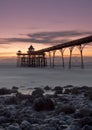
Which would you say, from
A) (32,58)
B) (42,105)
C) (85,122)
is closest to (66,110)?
(42,105)

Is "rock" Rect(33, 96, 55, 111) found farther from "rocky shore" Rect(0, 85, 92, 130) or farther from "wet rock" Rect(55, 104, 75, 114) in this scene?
"wet rock" Rect(55, 104, 75, 114)

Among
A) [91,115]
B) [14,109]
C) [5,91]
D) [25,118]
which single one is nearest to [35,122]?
[25,118]

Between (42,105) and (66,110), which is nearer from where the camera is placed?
(66,110)

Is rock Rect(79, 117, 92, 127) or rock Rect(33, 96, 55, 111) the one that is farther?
rock Rect(33, 96, 55, 111)

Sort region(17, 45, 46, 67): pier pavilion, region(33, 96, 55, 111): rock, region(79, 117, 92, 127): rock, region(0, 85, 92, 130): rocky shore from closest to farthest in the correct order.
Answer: region(0, 85, 92, 130): rocky shore, region(79, 117, 92, 127): rock, region(33, 96, 55, 111): rock, region(17, 45, 46, 67): pier pavilion

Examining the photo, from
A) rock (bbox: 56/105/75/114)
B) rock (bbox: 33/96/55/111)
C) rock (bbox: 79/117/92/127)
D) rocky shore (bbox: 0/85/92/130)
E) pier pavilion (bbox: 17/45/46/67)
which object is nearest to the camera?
rocky shore (bbox: 0/85/92/130)

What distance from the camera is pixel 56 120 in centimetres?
925

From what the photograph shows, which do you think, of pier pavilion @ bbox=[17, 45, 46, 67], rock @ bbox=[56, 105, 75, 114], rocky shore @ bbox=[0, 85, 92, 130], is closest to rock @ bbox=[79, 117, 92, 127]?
rocky shore @ bbox=[0, 85, 92, 130]

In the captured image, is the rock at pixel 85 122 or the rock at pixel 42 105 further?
the rock at pixel 42 105

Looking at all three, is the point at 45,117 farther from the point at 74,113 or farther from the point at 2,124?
the point at 2,124

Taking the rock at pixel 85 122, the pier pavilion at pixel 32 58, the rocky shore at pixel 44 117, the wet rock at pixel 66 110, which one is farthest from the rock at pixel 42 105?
the pier pavilion at pixel 32 58

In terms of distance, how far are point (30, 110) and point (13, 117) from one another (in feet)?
5.13

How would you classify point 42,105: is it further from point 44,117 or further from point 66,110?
point 44,117

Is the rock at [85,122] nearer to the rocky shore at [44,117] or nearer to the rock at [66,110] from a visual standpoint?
the rocky shore at [44,117]
